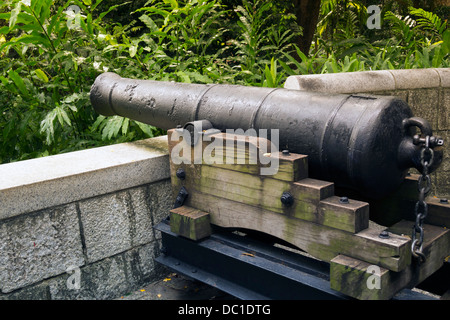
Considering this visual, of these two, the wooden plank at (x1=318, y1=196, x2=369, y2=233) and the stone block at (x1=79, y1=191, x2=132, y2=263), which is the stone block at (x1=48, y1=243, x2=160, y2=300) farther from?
the wooden plank at (x1=318, y1=196, x2=369, y2=233)

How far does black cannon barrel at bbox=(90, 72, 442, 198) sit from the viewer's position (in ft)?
6.82

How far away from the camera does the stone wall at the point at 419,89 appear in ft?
13.7

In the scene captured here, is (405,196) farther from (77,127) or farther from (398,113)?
(77,127)

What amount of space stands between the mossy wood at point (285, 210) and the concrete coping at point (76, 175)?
26 cm

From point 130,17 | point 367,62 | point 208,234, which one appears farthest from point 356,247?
point 130,17

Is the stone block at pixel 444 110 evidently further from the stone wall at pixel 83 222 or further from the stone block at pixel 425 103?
the stone wall at pixel 83 222

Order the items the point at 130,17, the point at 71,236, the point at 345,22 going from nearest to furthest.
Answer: the point at 71,236, the point at 130,17, the point at 345,22

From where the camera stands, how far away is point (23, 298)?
8.53ft

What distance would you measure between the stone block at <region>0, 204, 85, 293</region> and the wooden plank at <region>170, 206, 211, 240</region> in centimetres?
56

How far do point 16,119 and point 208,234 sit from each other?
2.51 m

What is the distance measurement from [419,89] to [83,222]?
334 centimetres
